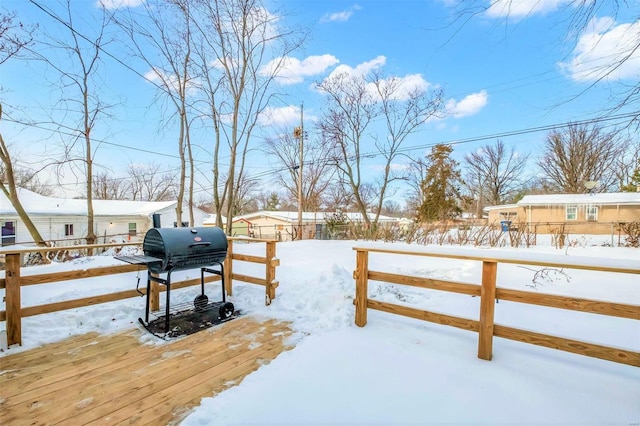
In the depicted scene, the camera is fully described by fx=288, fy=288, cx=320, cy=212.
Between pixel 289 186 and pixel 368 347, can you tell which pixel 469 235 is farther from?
pixel 289 186

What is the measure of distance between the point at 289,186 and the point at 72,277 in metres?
23.4

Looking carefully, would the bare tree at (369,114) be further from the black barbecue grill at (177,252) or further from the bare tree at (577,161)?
the bare tree at (577,161)

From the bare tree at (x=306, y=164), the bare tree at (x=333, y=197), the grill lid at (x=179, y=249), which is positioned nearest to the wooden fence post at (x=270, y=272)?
the grill lid at (x=179, y=249)

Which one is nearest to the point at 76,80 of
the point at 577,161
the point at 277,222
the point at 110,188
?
the point at 277,222

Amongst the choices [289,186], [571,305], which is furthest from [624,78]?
[289,186]

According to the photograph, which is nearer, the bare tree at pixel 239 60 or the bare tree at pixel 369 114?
the bare tree at pixel 239 60

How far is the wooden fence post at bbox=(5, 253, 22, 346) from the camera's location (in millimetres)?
2648

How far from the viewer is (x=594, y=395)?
1985 millimetres

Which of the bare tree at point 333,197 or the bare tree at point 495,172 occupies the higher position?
the bare tree at point 495,172

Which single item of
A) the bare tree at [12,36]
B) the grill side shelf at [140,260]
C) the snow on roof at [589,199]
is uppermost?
the bare tree at [12,36]

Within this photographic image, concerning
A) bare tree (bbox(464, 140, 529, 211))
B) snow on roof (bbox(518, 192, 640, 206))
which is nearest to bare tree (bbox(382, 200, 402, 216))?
bare tree (bbox(464, 140, 529, 211))

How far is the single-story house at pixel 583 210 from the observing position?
1717 centimetres

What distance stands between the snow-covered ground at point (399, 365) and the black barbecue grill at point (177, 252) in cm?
57

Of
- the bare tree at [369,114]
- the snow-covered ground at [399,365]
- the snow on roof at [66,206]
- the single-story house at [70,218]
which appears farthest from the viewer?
the snow on roof at [66,206]
